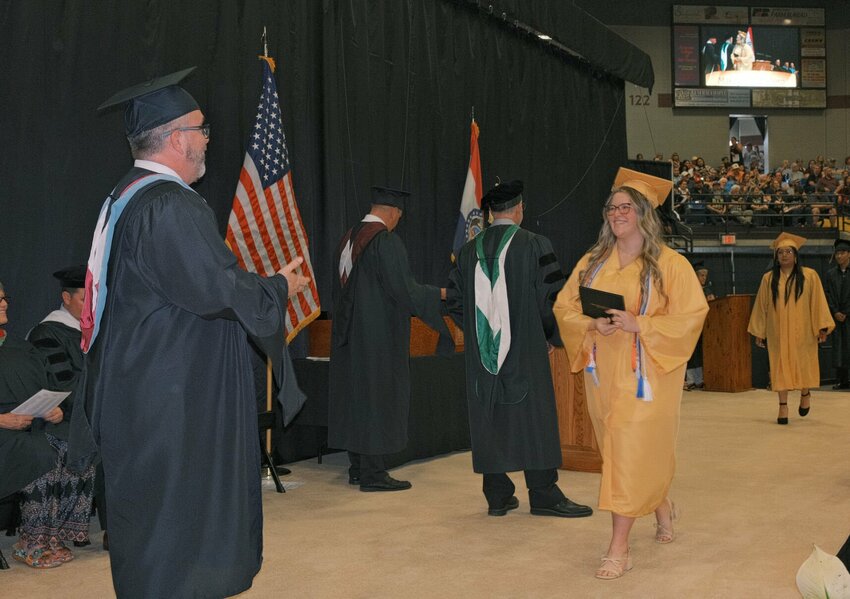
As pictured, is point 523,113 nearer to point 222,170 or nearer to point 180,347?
point 222,170

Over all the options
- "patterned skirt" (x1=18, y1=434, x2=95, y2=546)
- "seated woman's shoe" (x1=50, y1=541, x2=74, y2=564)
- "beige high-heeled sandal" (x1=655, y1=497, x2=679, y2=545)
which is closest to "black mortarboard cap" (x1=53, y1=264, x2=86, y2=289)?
"patterned skirt" (x1=18, y1=434, x2=95, y2=546)

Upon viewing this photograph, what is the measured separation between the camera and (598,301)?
4.33 metres

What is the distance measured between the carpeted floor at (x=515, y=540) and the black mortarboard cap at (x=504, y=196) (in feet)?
6.03

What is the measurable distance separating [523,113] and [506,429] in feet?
23.4

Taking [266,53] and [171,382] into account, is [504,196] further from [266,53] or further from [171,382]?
[171,382]

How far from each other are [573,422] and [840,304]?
7612 mm

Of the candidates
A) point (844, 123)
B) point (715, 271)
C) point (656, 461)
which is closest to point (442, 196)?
point (656, 461)

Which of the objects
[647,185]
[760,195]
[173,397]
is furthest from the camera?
[760,195]

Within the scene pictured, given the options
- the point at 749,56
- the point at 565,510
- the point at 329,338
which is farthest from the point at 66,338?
the point at 749,56

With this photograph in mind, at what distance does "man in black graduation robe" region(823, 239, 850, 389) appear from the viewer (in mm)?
13031

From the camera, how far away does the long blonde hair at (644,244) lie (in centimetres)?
443

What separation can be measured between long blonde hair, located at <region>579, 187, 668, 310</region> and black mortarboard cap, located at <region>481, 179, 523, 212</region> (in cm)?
108

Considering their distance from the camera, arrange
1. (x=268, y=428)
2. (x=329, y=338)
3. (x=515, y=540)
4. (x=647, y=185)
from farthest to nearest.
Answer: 1. (x=329, y=338)
2. (x=268, y=428)
3. (x=515, y=540)
4. (x=647, y=185)

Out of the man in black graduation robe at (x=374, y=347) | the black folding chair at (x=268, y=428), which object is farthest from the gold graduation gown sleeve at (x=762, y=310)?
the black folding chair at (x=268, y=428)
